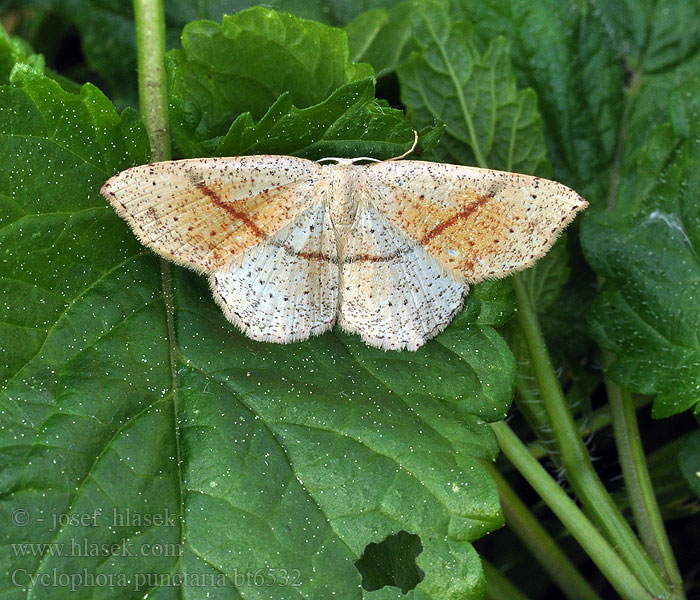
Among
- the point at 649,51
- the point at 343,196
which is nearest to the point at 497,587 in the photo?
the point at 343,196

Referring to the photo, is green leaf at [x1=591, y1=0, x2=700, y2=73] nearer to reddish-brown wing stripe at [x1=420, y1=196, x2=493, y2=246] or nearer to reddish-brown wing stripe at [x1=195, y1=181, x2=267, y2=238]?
reddish-brown wing stripe at [x1=420, y1=196, x2=493, y2=246]

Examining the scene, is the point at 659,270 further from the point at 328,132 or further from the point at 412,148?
the point at 328,132

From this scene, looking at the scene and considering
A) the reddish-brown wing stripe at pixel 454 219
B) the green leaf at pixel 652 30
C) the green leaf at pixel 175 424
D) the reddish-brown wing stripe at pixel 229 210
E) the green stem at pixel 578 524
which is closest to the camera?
the green leaf at pixel 175 424

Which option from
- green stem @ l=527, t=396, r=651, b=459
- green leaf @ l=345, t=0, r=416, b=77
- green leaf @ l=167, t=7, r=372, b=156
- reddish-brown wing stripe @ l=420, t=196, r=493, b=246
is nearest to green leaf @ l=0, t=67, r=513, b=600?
green leaf @ l=167, t=7, r=372, b=156

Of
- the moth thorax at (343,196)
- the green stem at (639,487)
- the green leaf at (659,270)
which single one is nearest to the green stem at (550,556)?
the green stem at (639,487)

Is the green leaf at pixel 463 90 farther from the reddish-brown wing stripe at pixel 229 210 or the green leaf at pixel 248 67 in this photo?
the reddish-brown wing stripe at pixel 229 210

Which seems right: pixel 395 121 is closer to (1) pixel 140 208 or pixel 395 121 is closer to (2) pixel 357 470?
(1) pixel 140 208

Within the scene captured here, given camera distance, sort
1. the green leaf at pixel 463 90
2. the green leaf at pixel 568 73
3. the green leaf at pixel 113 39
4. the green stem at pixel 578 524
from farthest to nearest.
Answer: the green leaf at pixel 113 39
the green leaf at pixel 568 73
the green leaf at pixel 463 90
the green stem at pixel 578 524
